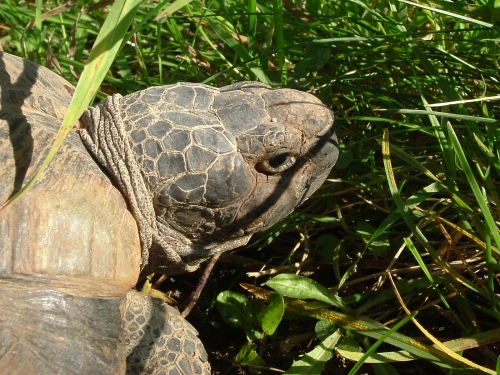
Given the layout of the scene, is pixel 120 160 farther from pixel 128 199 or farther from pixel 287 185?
pixel 287 185

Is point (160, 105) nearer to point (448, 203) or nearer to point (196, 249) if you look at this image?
Result: point (196, 249)

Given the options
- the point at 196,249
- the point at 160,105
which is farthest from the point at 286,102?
the point at 196,249

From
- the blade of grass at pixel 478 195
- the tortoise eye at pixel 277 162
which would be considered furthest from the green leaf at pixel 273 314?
the blade of grass at pixel 478 195

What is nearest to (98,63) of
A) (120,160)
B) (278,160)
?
(120,160)

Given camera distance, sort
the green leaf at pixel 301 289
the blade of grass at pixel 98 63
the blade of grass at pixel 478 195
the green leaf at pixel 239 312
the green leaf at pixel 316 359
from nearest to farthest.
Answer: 1. the blade of grass at pixel 98 63
2. the blade of grass at pixel 478 195
3. the green leaf at pixel 316 359
4. the green leaf at pixel 301 289
5. the green leaf at pixel 239 312

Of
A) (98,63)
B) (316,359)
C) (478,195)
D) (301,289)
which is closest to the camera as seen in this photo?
(98,63)

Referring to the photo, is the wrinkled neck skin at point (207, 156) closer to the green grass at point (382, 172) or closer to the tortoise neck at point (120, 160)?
the tortoise neck at point (120, 160)

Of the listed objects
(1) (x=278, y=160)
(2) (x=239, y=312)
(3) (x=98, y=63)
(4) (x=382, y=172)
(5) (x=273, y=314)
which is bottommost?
(2) (x=239, y=312)
